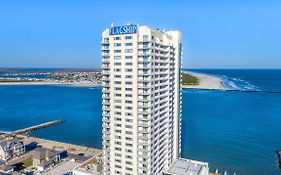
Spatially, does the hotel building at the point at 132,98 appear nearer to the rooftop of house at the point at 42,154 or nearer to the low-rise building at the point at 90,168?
the low-rise building at the point at 90,168

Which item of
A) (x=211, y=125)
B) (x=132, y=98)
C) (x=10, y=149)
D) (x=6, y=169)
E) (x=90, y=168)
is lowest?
(x=211, y=125)

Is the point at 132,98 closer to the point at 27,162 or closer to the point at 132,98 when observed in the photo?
the point at 132,98

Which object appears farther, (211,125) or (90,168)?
(211,125)

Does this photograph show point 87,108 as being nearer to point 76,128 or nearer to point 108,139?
point 76,128

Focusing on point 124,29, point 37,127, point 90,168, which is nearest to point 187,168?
point 90,168

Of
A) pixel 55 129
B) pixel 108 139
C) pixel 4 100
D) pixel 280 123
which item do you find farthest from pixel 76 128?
pixel 4 100

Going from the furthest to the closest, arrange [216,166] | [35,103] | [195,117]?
1. [35,103]
2. [195,117]
3. [216,166]
